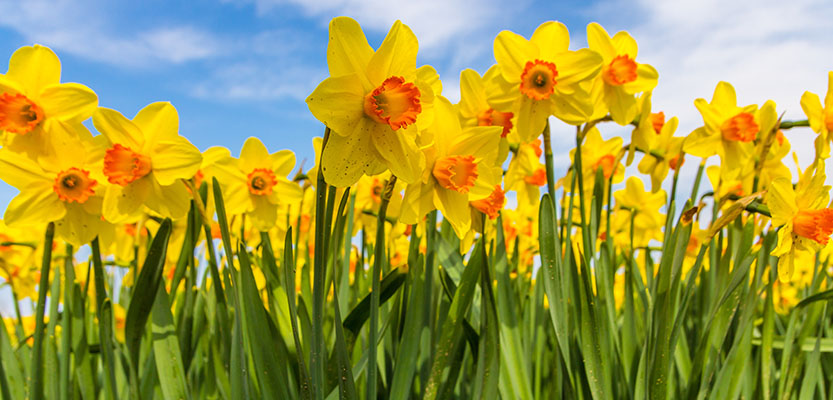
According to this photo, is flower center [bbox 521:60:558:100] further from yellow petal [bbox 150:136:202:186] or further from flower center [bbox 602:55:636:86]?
yellow petal [bbox 150:136:202:186]

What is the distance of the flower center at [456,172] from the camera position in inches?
52.4

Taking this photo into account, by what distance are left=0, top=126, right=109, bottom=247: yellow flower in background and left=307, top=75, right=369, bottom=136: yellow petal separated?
86 cm

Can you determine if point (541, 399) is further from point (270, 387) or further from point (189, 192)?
point (189, 192)

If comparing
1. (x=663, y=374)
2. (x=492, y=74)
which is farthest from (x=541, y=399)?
(x=492, y=74)

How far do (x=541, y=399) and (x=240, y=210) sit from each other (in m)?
1.31

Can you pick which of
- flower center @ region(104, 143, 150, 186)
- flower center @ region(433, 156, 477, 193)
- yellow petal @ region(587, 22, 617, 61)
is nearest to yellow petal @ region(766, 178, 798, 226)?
yellow petal @ region(587, 22, 617, 61)

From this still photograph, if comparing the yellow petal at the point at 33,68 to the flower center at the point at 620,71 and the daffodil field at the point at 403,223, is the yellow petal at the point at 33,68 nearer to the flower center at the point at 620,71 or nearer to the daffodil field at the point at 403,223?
the daffodil field at the point at 403,223

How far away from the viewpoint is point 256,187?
2268 millimetres

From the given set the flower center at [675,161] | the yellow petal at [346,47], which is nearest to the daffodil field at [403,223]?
the yellow petal at [346,47]

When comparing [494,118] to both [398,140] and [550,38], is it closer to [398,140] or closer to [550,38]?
[550,38]

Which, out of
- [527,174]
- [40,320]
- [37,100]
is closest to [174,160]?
[37,100]

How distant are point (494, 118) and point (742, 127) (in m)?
1.20

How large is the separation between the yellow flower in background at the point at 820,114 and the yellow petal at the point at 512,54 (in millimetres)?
1151

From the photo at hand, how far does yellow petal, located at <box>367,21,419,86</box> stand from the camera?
3.59 ft
